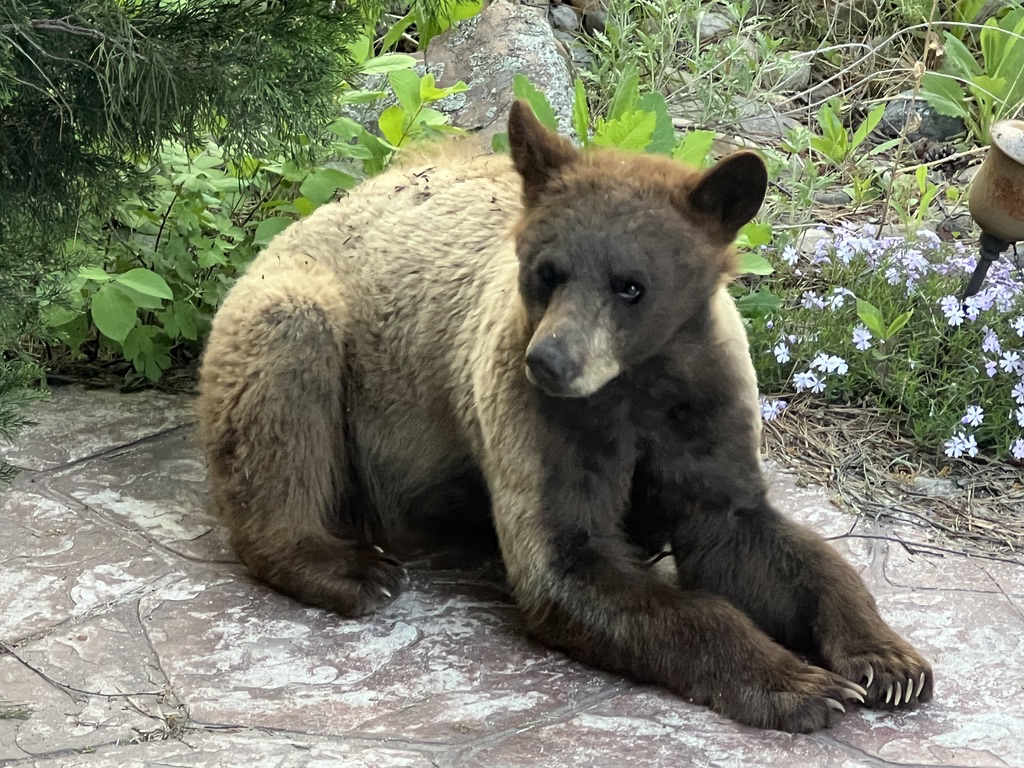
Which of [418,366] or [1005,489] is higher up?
[418,366]

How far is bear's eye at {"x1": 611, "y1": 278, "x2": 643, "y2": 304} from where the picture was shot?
3.30 m

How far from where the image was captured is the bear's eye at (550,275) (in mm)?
3342

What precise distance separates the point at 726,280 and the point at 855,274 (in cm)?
259

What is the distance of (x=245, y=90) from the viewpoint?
2871 mm

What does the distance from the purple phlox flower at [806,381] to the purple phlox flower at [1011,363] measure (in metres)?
Result: 0.75

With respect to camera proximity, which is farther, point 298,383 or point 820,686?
point 298,383

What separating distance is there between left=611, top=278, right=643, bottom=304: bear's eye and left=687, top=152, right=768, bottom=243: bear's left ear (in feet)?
1.00

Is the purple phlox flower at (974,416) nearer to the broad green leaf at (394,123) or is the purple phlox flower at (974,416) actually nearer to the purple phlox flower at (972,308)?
the purple phlox flower at (972,308)

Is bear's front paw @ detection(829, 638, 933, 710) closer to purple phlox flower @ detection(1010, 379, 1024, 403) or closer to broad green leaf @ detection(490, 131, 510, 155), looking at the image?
purple phlox flower @ detection(1010, 379, 1024, 403)

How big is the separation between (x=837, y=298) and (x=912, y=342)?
1.27 ft

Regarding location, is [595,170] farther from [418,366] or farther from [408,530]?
[408,530]

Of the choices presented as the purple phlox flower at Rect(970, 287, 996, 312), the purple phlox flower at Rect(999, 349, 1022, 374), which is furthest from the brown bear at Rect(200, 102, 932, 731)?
the purple phlox flower at Rect(970, 287, 996, 312)

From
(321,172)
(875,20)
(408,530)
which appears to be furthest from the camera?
(875,20)

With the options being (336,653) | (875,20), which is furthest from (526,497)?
(875,20)
